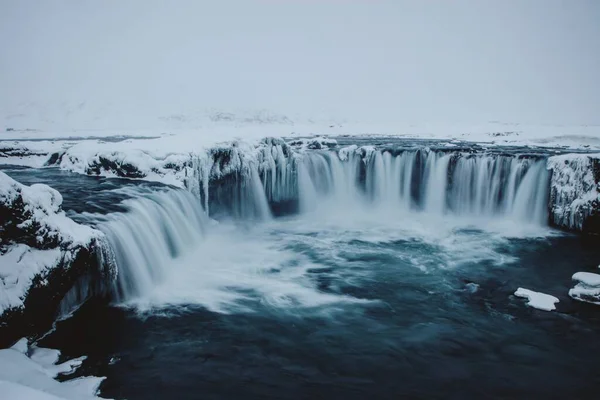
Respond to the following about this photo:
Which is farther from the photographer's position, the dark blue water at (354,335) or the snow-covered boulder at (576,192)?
the snow-covered boulder at (576,192)

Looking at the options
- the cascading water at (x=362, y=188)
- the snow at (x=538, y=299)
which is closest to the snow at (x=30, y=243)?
the cascading water at (x=362, y=188)

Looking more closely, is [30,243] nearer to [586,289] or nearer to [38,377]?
[38,377]

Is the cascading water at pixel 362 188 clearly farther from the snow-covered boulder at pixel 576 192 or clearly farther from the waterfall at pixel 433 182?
the snow-covered boulder at pixel 576 192

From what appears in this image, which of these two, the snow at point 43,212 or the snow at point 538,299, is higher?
the snow at point 43,212

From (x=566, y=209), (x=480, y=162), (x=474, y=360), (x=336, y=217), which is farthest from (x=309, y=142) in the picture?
(x=474, y=360)

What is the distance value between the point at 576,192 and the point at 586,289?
5602 millimetres

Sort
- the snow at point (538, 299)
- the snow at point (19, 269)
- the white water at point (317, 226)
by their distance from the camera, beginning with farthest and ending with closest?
1. the white water at point (317, 226)
2. the snow at point (538, 299)
3. the snow at point (19, 269)

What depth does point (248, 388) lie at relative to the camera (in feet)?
16.0

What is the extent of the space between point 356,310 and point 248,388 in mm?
2838

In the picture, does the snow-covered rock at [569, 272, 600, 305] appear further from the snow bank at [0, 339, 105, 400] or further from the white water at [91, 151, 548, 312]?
the snow bank at [0, 339, 105, 400]

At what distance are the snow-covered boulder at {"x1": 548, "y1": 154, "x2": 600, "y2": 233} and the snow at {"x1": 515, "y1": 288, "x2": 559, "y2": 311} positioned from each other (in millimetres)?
5753

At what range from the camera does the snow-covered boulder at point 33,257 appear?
4.62m

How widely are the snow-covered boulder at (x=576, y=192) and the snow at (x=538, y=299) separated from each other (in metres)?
5.75

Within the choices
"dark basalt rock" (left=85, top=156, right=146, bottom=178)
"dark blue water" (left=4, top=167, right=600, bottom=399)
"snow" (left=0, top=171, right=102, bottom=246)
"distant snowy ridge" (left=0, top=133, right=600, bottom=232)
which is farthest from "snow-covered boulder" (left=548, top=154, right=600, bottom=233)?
"snow" (left=0, top=171, right=102, bottom=246)
